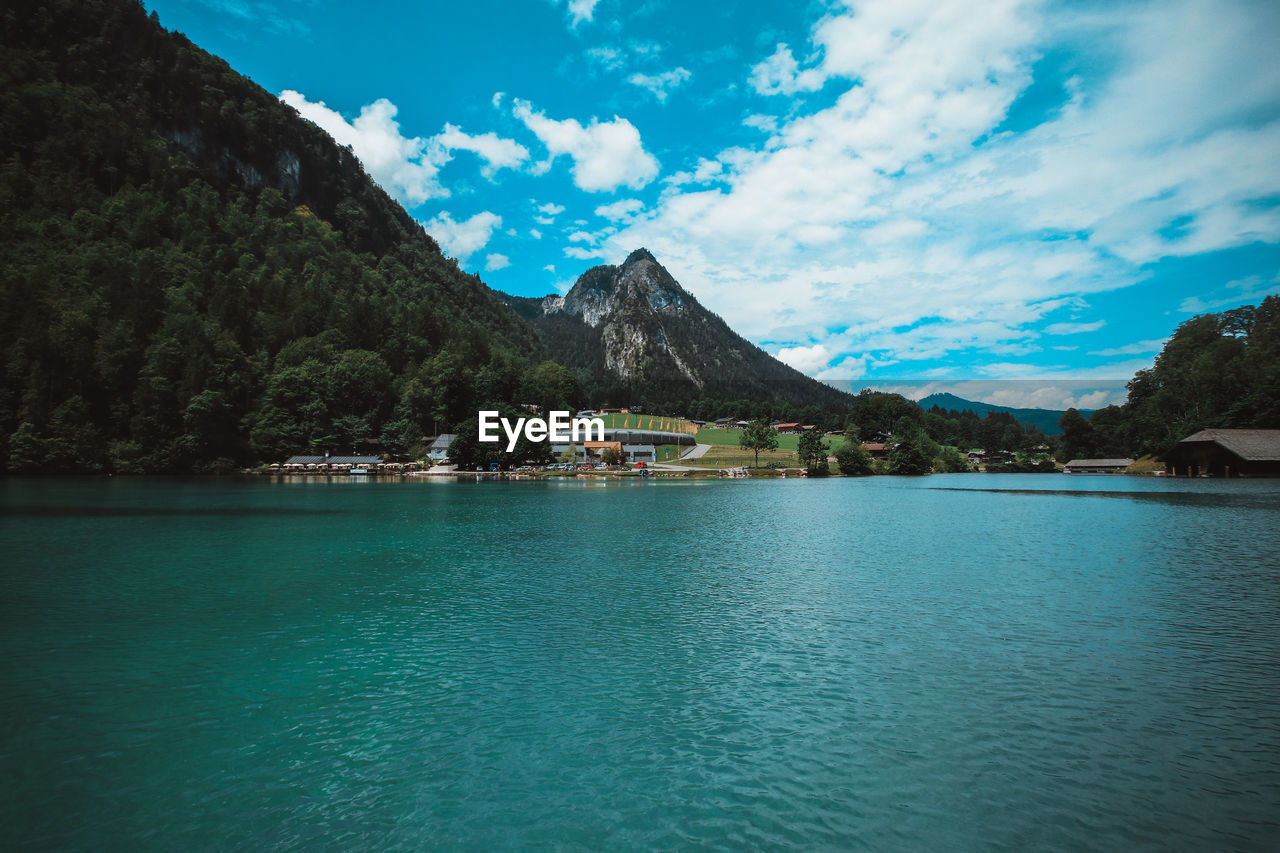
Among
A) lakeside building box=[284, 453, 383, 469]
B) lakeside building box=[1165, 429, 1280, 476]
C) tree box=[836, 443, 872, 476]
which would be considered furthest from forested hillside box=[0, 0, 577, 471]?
lakeside building box=[1165, 429, 1280, 476]

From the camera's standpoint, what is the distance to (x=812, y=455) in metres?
116

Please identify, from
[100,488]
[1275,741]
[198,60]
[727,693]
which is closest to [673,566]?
[727,693]

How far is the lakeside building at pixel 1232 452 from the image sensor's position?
77562mm

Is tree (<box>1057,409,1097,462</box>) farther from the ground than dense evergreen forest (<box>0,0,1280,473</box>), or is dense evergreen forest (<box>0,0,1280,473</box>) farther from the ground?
dense evergreen forest (<box>0,0,1280,473</box>)

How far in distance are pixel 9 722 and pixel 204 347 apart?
123 meters

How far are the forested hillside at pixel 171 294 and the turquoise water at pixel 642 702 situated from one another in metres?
95.0

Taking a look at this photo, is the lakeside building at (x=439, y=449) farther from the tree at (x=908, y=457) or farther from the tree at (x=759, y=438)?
the tree at (x=908, y=457)

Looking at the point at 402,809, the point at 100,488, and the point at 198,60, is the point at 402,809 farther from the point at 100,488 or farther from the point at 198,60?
the point at 198,60

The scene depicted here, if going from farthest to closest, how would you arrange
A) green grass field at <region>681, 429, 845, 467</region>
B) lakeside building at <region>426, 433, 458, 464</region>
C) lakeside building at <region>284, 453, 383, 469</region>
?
green grass field at <region>681, 429, 845, 467</region> → lakeside building at <region>426, 433, 458, 464</region> → lakeside building at <region>284, 453, 383, 469</region>

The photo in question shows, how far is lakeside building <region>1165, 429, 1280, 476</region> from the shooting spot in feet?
254

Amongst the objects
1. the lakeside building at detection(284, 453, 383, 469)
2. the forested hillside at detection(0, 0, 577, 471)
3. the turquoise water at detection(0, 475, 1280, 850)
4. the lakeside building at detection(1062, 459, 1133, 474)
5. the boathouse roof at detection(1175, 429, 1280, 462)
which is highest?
the forested hillside at detection(0, 0, 577, 471)

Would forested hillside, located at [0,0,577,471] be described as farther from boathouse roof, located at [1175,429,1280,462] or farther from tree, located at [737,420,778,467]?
boathouse roof, located at [1175,429,1280,462]

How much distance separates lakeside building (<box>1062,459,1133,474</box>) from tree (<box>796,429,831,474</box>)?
53361mm

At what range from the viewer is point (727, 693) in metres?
11.2
